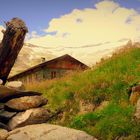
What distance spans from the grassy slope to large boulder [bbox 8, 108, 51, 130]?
69 cm

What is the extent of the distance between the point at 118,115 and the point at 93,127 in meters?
0.97

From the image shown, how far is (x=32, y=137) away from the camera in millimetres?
12703

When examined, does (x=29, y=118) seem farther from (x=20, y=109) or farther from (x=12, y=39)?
(x=12, y=39)

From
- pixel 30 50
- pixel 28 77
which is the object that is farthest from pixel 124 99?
pixel 30 50

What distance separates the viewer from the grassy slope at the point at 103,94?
13261mm

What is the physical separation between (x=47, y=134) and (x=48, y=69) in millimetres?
32557

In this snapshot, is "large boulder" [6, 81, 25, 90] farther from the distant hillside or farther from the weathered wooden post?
the distant hillside

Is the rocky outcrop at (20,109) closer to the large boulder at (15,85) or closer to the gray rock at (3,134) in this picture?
the large boulder at (15,85)

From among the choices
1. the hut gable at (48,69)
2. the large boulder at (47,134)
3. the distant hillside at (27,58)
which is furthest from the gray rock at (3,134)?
the distant hillside at (27,58)

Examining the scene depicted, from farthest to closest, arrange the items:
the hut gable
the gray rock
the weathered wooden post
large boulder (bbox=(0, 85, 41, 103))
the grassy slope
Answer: the hut gable, the weathered wooden post, large boulder (bbox=(0, 85, 41, 103)), the gray rock, the grassy slope

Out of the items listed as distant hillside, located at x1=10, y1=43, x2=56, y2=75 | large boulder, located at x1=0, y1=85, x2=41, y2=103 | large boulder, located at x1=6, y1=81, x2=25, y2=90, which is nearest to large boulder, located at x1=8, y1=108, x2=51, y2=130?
large boulder, located at x1=0, y1=85, x2=41, y2=103

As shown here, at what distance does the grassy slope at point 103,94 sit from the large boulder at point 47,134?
0.97m

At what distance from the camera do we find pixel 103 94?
15.7m

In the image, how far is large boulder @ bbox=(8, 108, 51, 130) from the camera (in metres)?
14.7
